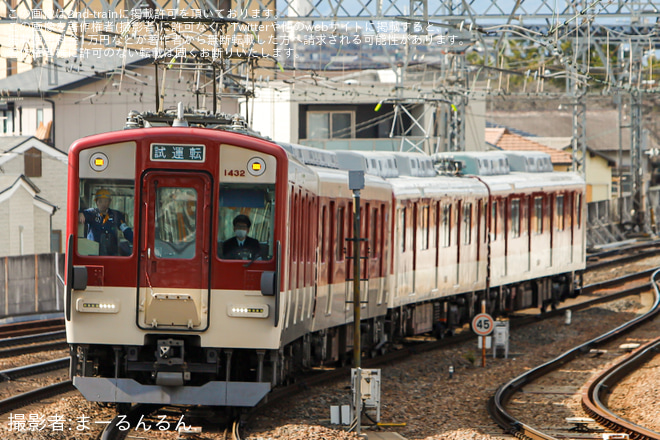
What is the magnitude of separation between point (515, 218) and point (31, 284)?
8.68 m

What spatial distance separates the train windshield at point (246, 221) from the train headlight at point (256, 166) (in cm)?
11

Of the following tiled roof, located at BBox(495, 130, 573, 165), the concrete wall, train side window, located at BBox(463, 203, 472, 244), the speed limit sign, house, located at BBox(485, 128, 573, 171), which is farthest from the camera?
the concrete wall

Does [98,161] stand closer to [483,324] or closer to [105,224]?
[105,224]

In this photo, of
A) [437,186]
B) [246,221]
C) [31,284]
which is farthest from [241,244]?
[31,284]

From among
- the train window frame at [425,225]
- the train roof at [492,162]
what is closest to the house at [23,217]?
the train roof at [492,162]

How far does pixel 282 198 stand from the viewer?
9.65m

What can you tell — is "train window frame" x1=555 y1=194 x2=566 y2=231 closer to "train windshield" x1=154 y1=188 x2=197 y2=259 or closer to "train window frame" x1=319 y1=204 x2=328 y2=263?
"train window frame" x1=319 y1=204 x2=328 y2=263

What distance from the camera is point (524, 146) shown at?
52875 mm

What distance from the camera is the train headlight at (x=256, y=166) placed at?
9.61 m

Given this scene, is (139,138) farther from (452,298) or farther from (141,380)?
(452,298)

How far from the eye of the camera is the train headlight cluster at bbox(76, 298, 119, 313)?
951 centimetres

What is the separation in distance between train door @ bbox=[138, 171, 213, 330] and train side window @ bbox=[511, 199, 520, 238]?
12.0 metres

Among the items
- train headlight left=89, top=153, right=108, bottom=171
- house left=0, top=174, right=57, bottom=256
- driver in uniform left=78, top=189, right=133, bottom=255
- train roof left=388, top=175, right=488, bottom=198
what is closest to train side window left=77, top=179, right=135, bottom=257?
driver in uniform left=78, top=189, right=133, bottom=255

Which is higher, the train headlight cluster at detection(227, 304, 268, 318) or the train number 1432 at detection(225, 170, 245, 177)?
the train number 1432 at detection(225, 170, 245, 177)
